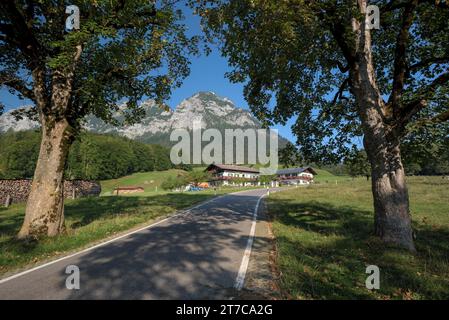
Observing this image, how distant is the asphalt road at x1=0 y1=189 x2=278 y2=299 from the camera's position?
16.3 ft

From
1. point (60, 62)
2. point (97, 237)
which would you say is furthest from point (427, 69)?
point (97, 237)

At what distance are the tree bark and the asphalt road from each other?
15.1 ft

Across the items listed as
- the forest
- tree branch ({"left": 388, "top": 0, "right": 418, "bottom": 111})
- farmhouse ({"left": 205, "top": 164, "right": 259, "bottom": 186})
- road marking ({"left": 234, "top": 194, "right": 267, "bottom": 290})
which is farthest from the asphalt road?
farmhouse ({"left": 205, "top": 164, "right": 259, "bottom": 186})

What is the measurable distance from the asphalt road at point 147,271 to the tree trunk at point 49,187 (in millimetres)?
2552

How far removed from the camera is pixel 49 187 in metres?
9.85

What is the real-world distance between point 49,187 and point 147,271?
608 centimetres

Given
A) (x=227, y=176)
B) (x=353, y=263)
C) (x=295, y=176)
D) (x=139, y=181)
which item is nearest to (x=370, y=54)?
(x=353, y=263)

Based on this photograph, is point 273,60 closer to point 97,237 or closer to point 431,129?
point 431,129

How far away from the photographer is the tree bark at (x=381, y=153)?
28.3ft

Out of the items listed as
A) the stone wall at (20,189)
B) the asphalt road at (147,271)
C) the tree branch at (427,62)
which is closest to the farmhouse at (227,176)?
the stone wall at (20,189)

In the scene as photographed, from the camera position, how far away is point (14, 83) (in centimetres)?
1051

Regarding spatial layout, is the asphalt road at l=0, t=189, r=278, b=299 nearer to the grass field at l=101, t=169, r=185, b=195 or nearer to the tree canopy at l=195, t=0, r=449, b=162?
the tree canopy at l=195, t=0, r=449, b=162

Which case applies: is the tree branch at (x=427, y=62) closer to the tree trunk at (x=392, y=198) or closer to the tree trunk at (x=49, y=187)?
the tree trunk at (x=392, y=198)

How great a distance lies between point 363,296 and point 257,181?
10183 centimetres
